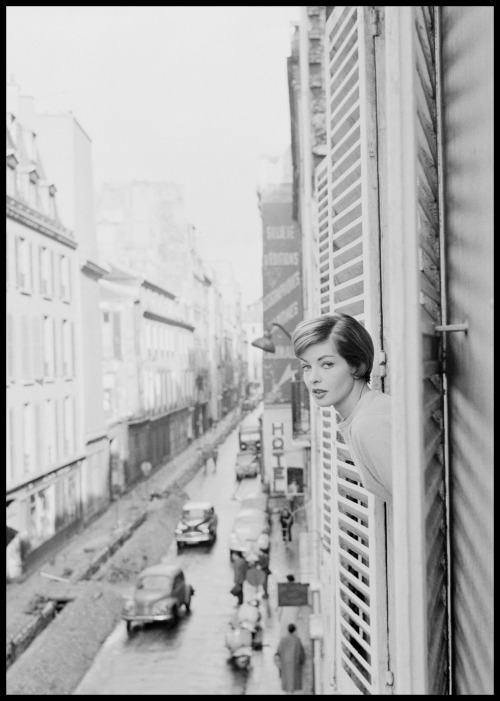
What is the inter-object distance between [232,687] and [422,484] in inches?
481

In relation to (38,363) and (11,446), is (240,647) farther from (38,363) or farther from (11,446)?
(38,363)

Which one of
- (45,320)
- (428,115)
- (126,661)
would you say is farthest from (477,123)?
(45,320)

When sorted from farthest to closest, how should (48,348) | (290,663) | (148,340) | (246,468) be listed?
(148,340) < (246,468) < (48,348) < (290,663)

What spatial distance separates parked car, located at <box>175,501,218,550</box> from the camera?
25797 mm

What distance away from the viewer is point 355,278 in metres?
4.14

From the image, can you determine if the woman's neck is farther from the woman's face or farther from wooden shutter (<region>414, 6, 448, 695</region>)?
wooden shutter (<region>414, 6, 448, 695</region>)

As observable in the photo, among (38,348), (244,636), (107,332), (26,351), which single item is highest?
(107,332)

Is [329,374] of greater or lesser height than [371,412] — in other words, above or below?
above

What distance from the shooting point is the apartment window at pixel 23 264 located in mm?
24438

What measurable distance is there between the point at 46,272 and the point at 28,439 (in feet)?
17.9

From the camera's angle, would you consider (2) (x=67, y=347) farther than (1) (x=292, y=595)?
Yes

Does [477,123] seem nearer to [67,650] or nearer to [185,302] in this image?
[67,650]

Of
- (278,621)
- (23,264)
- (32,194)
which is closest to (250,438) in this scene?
(32,194)
